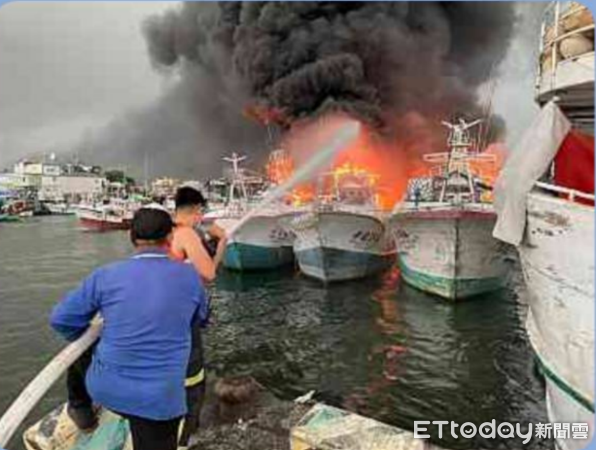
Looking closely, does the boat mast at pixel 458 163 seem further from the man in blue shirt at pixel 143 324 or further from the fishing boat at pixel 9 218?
the fishing boat at pixel 9 218

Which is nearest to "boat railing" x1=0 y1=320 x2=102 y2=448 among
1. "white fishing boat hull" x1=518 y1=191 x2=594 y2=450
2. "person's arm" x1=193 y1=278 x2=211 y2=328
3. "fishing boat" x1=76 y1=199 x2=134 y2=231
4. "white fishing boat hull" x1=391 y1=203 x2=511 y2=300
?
"person's arm" x1=193 y1=278 x2=211 y2=328

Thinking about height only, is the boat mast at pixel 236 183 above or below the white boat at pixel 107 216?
above

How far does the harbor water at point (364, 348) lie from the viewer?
8.66 meters

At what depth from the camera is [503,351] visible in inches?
444

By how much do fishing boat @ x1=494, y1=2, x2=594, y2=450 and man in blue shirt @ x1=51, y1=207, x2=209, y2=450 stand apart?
2864 mm

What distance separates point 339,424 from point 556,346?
1957 mm

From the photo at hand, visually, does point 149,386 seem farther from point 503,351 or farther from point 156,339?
point 503,351

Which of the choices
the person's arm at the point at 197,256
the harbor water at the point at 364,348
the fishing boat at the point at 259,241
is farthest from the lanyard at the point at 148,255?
the fishing boat at the point at 259,241

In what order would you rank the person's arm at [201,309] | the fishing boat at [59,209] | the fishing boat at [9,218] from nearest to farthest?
the person's arm at [201,309], the fishing boat at [9,218], the fishing boat at [59,209]

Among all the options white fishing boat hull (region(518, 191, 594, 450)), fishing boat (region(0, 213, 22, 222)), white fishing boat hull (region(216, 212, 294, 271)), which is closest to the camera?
white fishing boat hull (region(518, 191, 594, 450))

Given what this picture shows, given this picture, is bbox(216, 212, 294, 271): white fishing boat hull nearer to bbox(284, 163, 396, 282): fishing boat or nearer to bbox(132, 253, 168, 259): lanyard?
bbox(284, 163, 396, 282): fishing boat

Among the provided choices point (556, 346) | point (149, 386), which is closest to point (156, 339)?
point (149, 386)

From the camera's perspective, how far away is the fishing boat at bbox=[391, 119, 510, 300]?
15633 millimetres

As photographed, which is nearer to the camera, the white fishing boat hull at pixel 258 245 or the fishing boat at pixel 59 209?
the white fishing boat hull at pixel 258 245
